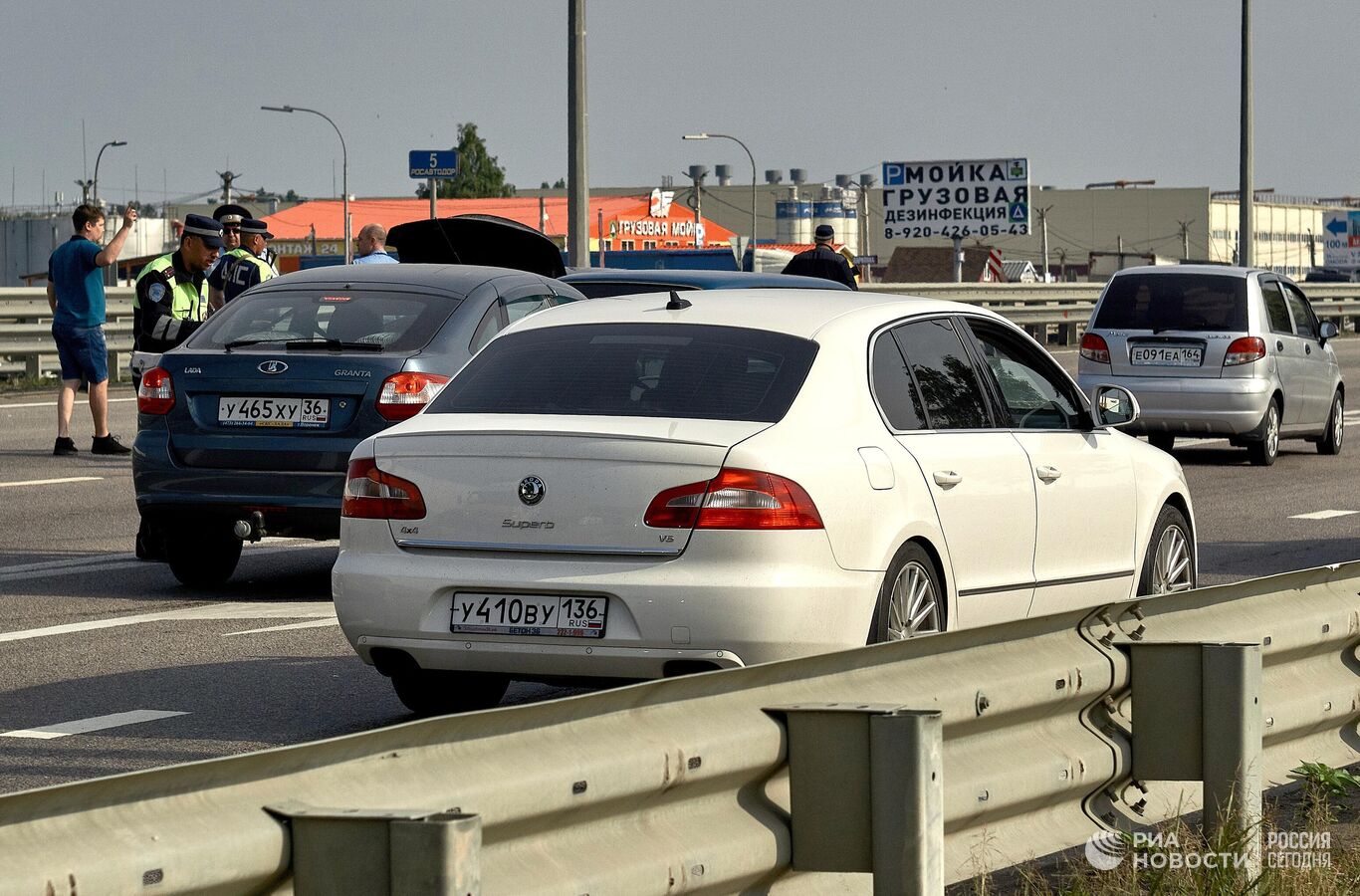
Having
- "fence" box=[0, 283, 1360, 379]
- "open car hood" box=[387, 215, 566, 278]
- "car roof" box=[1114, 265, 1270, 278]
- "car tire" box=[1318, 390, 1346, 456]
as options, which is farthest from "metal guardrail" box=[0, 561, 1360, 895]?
"fence" box=[0, 283, 1360, 379]

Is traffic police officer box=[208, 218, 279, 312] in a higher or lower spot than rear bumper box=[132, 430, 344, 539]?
higher

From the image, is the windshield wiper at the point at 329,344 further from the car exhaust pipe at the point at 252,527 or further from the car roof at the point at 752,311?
the car roof at the point at 752,311

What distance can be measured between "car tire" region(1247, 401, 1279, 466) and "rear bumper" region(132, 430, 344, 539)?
10366 millimetres

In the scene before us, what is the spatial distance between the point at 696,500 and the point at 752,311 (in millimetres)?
1156

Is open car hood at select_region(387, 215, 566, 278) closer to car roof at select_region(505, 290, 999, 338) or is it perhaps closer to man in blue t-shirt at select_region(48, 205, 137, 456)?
man in blue t-shirt at select_region(48, 205, 137, 456)

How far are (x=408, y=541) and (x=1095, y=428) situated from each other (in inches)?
112

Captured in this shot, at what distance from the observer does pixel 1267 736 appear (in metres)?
5.48

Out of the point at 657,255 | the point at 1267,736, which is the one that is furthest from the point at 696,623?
the point at 657,255

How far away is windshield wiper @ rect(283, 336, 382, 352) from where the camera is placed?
1025 centimetres

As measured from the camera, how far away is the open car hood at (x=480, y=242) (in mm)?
15609

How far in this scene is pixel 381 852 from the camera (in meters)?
3.10

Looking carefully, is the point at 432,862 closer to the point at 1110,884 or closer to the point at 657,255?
the point at 1110,884

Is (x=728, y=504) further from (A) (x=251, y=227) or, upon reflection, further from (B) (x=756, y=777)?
(A) (x=251, y=227)

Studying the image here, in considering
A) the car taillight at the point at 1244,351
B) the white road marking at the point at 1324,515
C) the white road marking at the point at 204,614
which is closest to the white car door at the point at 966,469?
the white road marking at the point at 204,614
